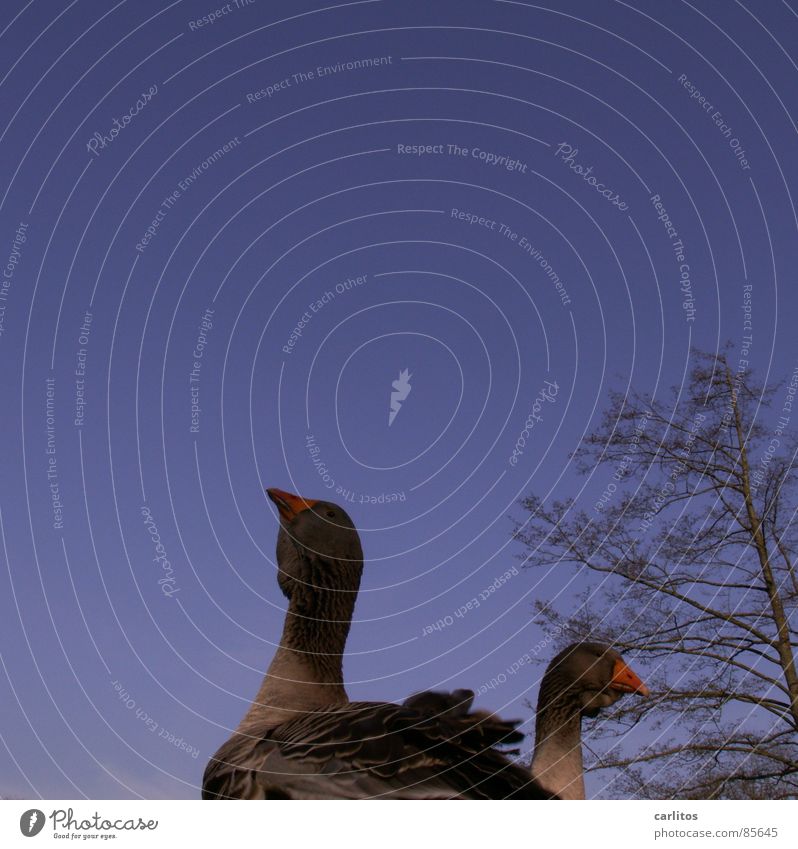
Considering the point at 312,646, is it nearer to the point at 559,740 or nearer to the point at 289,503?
the point at 289,503

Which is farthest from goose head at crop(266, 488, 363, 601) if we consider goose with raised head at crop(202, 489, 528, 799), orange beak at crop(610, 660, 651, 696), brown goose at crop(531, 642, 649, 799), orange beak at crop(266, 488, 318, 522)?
orange beak at crop(610, 660, 651, 696)

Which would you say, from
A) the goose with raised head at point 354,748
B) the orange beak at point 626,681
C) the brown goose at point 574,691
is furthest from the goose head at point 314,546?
the orange beak at point 626,681

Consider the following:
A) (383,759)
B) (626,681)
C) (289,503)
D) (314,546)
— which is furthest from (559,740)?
(289,503)

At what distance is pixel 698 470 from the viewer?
12492mm

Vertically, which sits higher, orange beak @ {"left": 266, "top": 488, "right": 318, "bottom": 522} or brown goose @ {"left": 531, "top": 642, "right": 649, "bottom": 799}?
orange beak @ {"left": 266, "top": 488, "right": 318, "bottom": 522}

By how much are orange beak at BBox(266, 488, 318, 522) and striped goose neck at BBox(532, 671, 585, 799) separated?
2.18 m

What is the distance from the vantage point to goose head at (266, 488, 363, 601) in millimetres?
6730

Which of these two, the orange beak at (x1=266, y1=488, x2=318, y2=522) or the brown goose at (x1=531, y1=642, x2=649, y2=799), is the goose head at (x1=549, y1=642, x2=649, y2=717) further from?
the orange beak at (x1=266, y1=488, x2=318, y2=522)

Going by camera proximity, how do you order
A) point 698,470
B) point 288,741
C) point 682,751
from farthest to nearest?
point 698,470 < point 682,751 < point 288,741

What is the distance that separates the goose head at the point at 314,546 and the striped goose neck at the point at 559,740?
1611 mm

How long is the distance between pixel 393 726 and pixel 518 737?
81cm
